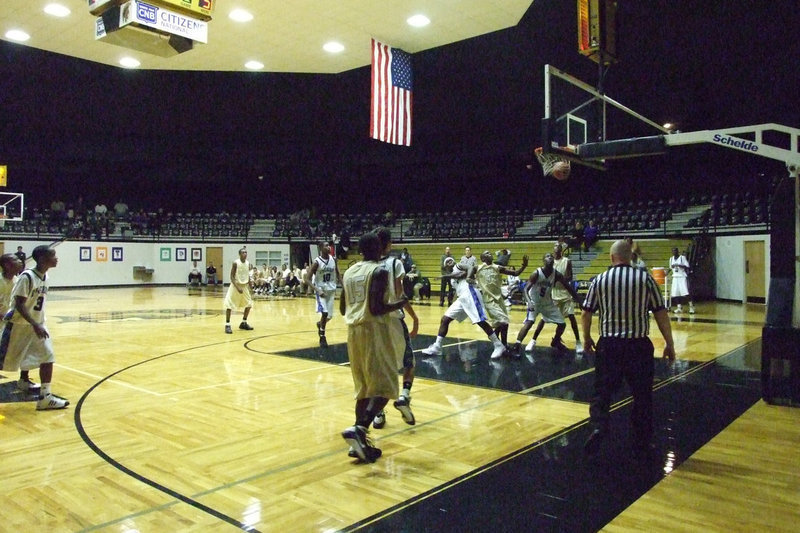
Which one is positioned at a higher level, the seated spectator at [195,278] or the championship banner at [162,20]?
the championship banner at [162,20]

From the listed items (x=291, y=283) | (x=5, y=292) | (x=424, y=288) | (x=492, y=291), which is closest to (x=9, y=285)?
(x=5, y=292)

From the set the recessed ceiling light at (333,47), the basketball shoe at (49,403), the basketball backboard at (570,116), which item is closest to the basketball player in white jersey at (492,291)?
the basketball backboard at (570,116)

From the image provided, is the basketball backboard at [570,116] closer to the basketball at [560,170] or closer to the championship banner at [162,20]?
the basketball at [560,170]

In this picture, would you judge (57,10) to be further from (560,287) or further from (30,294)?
(560,287)

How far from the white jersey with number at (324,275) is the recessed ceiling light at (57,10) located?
5.25 m

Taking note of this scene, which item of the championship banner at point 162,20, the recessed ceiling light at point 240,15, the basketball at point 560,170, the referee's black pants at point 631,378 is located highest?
the recessed ceiling light at point 240,15

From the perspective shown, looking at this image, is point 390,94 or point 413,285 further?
point 413,285

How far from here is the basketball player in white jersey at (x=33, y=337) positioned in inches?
213

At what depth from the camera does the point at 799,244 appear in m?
5.70

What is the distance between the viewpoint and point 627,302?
4.16 meters

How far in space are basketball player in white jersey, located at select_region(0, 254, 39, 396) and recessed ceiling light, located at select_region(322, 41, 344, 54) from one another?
6.46 metres

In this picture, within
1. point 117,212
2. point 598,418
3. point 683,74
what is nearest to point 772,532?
point 598,418

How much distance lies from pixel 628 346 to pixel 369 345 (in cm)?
182

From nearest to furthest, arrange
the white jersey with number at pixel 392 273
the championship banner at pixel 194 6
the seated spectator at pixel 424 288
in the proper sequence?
1. the white jersey with number at pixel 392 273
2. the championship banner at pixel 194 6
3. the seated spectator at pixel 424 288
